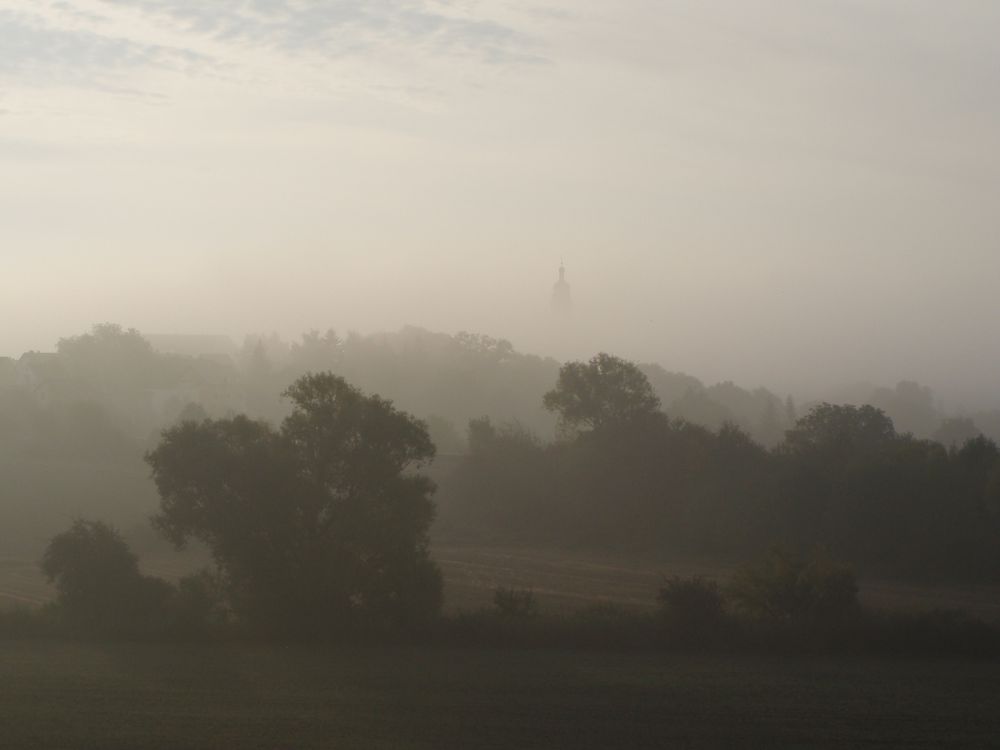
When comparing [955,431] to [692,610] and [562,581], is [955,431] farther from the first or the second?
[692,610]

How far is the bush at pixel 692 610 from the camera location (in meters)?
23.3

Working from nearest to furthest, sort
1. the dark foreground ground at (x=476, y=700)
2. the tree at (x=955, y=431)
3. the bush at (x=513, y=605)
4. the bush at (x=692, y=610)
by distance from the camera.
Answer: the dark foreground ground at (x=476, y=700) < the bush at (x=692, y=610) < the bush at (x=513, y=605) < the tree at (x=955, y=431)

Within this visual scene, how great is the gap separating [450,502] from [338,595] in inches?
1289

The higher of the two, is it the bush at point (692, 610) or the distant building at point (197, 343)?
the distant building at point (197, 343)

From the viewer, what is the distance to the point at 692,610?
2402cm

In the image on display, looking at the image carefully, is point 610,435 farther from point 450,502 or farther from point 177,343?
point 177,343

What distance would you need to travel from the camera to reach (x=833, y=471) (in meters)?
50.2

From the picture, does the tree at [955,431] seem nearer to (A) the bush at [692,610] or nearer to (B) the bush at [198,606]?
(A) the bush at [692,610]

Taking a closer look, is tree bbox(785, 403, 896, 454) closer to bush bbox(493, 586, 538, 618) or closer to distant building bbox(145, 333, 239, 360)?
bush bbox(493, 586, 538, 618)

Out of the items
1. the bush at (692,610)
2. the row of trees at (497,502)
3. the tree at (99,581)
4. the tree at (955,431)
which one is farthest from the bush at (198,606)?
the tree at (955,431)

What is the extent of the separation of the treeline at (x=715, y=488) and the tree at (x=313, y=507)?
823 inches

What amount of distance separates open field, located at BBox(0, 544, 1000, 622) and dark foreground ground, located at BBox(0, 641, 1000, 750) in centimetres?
980

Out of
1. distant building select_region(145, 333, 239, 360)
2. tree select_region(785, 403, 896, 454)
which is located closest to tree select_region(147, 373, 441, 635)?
tree select_region(785, 403, 896, 454)

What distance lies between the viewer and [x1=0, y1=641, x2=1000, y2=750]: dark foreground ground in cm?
1445
